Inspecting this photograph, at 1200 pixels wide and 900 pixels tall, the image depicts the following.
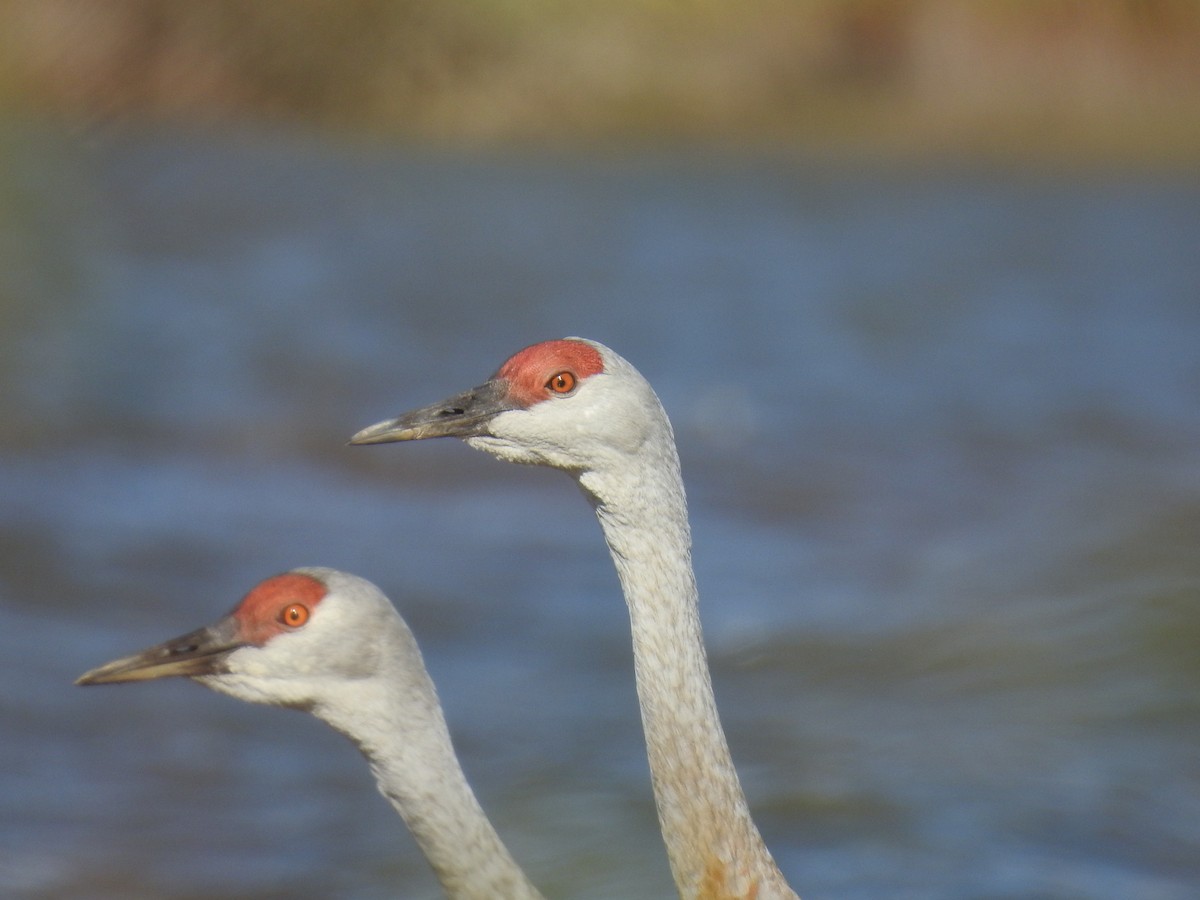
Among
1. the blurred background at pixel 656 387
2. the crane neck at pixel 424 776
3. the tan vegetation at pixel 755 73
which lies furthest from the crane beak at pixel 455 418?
the tan vegetation at pixel 755 73

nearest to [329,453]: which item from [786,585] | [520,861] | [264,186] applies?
[786,585]

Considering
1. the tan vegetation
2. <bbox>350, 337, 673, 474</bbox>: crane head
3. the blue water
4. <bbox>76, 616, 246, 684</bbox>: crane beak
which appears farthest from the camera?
the tan vegetation

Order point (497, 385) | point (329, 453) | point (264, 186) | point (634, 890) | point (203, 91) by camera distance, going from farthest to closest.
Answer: point (264, 186), point (203, 91), point (329, 453), point (634, 890), point (497, 385)

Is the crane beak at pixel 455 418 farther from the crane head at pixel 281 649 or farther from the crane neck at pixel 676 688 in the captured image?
the crane head at pixel 281 649

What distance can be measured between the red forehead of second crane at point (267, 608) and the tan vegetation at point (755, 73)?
1274 centimetres

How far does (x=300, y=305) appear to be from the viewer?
1609cm

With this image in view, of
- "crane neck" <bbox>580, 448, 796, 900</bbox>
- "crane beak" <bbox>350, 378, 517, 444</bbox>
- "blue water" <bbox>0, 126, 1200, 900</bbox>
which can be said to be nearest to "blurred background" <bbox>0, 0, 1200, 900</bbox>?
"blue water" <bbox>0, 126, 1200, 900</bbox>

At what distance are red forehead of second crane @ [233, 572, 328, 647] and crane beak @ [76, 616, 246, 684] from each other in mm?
30

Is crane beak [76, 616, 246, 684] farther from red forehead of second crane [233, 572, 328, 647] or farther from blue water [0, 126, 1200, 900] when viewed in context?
blue water [0, 126, 1200, 900]

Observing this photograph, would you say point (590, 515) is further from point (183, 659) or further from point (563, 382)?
point (563, 382)

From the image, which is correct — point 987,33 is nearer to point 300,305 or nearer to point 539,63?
point 539,63

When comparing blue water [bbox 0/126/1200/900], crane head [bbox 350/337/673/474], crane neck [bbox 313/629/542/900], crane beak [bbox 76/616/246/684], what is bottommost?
crane neck [bbox 313/629/542/900]

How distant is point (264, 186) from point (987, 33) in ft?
23.3

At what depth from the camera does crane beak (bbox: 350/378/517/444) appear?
485 centimetres
